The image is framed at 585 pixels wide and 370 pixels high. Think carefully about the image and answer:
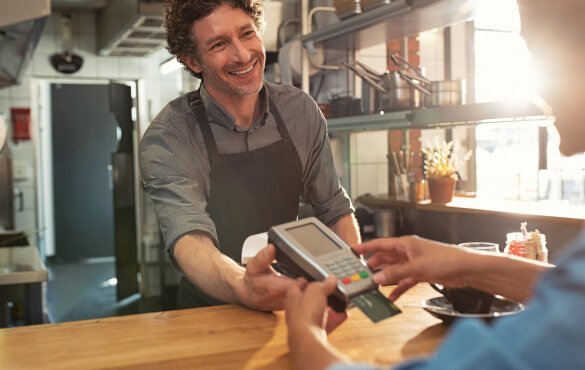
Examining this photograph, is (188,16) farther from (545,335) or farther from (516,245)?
(545,335)

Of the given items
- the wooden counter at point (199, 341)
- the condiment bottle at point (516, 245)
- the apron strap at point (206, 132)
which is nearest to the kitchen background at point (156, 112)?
the condiment bottle at point (516, 245)

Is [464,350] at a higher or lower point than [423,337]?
higher

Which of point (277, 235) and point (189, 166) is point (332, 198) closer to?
point (189, 166)

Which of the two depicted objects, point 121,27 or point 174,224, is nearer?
point 174,224

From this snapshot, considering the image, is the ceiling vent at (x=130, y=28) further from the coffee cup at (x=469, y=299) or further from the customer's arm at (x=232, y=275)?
the coffee cup at (x=469, y=299)

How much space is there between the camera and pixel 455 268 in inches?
43.9

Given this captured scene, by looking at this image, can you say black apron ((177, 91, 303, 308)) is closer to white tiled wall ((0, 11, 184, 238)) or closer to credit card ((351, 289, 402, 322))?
credit card ((351, 289, 402, 322))

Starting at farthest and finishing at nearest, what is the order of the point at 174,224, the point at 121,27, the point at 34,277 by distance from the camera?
the point at 121,27 < the point at 34,277 < the point at 174,224

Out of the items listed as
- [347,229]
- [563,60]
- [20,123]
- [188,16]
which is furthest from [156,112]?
[563,60]

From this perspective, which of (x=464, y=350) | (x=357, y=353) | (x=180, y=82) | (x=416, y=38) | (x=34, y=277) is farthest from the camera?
(x=180, y=82)

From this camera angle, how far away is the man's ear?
1952 mm

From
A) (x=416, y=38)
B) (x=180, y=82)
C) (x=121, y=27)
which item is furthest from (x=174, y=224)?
(x=180, y=82)

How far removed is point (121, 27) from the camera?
5074mm

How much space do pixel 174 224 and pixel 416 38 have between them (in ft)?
11.2
